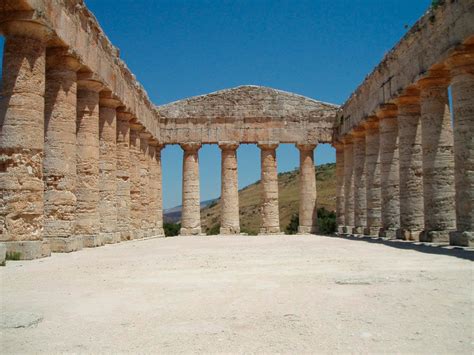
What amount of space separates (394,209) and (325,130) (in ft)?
38.1

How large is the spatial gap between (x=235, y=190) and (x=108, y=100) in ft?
41.0

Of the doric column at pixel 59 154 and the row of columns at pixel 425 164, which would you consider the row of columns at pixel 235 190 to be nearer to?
the row of columns at pixel 425 164

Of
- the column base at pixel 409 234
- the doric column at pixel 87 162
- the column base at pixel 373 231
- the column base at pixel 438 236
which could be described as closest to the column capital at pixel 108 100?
the doric column at pixel 87 162

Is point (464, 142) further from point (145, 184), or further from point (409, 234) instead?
point (145, 184)

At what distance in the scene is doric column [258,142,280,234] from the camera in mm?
31625

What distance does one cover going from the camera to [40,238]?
13281 millimetres

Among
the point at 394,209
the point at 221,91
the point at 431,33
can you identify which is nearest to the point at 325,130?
the point at 221,91

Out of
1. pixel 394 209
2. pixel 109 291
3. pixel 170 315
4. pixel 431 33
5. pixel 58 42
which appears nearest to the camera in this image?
pixel 170 315

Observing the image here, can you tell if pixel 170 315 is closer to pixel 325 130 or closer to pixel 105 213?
pixel 105 213

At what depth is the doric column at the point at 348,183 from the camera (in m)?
30.2

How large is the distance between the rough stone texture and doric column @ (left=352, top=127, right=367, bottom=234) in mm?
4158

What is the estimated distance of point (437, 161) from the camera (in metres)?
17.5

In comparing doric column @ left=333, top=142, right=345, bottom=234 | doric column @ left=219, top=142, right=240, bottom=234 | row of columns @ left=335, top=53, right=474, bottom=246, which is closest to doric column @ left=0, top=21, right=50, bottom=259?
row of columns @ left=335, top=53, right=474, bottom=246

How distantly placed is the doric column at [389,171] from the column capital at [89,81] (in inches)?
484
